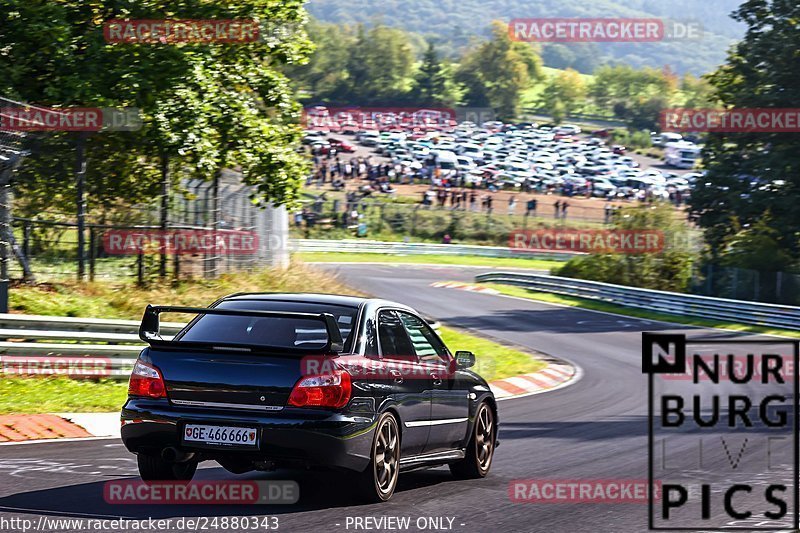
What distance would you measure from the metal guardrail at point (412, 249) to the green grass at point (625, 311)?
48.7 ft

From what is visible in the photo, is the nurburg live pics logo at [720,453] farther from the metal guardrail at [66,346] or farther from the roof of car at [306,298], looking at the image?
the metal guardrail at [66,346]

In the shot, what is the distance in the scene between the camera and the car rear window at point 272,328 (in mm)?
8094

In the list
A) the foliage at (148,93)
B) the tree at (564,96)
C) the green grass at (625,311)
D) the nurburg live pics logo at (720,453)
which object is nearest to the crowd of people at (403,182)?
the green grass at (625,311)

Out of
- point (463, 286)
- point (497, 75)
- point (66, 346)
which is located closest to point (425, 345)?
point (66, 346)

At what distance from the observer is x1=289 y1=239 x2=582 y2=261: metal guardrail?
59.8 m

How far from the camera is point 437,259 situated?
199 ft

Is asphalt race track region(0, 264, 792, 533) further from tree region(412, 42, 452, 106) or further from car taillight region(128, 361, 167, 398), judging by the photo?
tree region(412, 42, 452, 106)

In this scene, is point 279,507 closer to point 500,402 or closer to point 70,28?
point 500,402

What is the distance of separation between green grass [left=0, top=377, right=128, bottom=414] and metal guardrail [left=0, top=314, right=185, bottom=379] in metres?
0.18

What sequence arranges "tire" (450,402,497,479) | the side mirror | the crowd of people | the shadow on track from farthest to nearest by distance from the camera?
the crowd of people, "tire" (450,402,497,479), the side mirror, the shadow on track

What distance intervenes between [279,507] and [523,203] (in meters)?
67.8

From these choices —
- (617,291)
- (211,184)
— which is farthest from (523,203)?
(211,184)

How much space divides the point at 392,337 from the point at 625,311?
1187 inches

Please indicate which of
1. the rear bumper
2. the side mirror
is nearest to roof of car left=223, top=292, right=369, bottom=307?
the rear bumper
